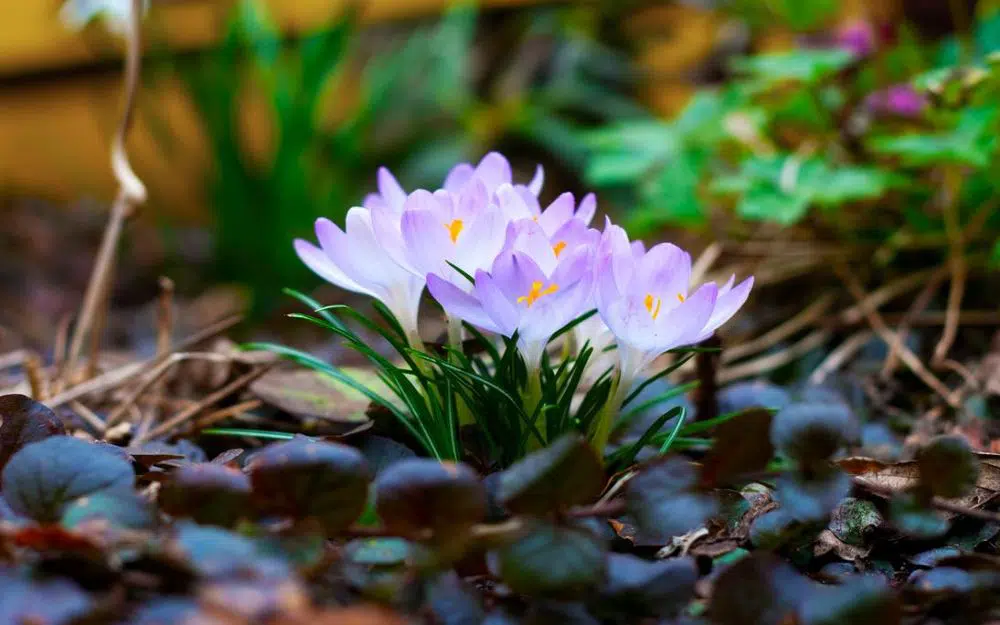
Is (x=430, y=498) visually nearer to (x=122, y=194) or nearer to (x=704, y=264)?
(x=122, y=194)

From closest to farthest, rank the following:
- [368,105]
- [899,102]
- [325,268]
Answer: [325,268]
[899,102]
[368,105]

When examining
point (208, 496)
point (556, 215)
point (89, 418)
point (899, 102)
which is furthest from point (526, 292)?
point (899, 102)

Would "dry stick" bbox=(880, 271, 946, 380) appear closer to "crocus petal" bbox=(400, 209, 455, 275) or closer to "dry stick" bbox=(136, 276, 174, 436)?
"crocus petal" bbox=(400, 209, 455, 275)

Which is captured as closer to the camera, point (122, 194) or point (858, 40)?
point (122, 194)

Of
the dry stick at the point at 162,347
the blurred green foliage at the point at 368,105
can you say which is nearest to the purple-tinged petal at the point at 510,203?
the dry stick at the point at 162,347

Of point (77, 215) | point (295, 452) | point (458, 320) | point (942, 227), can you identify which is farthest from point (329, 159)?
point (295, 452)

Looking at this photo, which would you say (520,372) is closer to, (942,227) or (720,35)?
(942,227)
